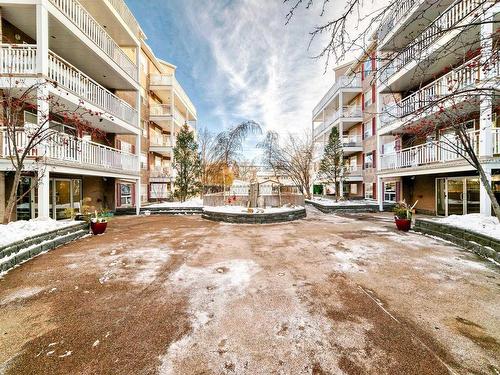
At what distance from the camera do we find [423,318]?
9.41 feet

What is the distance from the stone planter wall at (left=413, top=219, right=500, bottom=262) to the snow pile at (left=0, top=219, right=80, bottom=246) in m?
10.6

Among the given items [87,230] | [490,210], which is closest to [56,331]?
[87,230]

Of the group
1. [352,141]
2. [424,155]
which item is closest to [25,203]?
[424,155]

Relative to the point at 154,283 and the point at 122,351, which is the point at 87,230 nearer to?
the point at 154,283

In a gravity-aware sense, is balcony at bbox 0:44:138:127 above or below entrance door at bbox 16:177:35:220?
above

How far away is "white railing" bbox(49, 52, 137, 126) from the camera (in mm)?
8586

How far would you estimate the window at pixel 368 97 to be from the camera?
1905 centimetres

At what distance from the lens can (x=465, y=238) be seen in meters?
6.10

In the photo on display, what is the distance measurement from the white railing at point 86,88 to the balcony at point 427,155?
13889mm

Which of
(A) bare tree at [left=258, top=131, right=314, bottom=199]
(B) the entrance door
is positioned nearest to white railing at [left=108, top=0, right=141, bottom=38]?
(B) the entrance door

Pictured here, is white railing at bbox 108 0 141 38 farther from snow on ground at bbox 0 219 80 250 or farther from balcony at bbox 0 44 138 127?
snow on ground at bbox 0 219 80 250

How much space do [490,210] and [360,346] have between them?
32.2 ft

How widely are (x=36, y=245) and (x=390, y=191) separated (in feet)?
67.9

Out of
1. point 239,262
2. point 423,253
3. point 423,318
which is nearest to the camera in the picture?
point 423,318
